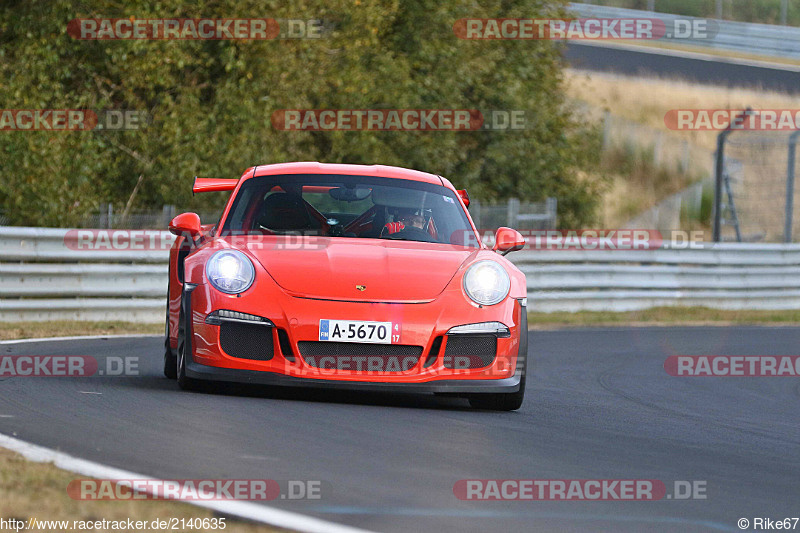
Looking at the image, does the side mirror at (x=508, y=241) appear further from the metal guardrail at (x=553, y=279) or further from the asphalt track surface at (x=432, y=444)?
the metal guardrail at (x=553, y=279)

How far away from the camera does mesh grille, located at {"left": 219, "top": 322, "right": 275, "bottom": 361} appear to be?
22.1 ft

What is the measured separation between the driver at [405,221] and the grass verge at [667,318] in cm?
854

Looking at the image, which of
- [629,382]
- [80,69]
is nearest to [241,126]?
[80,69]

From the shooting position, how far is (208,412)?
6.34 meters

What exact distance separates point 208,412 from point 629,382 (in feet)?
14.9

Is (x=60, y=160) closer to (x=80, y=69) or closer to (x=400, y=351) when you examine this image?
(x=80, y=69)

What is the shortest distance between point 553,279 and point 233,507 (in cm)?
1417

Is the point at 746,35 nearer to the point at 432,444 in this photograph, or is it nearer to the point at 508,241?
the point at 508,241

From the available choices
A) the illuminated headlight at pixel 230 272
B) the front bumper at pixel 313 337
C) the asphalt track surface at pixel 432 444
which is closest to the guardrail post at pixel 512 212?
the asphalt track surface at pixel 432 444

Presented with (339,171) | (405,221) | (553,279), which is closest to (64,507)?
(405,221)

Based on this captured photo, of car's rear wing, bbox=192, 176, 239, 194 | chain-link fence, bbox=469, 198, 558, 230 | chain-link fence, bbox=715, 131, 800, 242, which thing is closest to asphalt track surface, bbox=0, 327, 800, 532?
car's rear wing, bbox=192, 176, 239, 194

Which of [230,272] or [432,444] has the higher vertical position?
[230,272]

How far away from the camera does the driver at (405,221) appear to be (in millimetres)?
7848

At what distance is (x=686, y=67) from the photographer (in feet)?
134
